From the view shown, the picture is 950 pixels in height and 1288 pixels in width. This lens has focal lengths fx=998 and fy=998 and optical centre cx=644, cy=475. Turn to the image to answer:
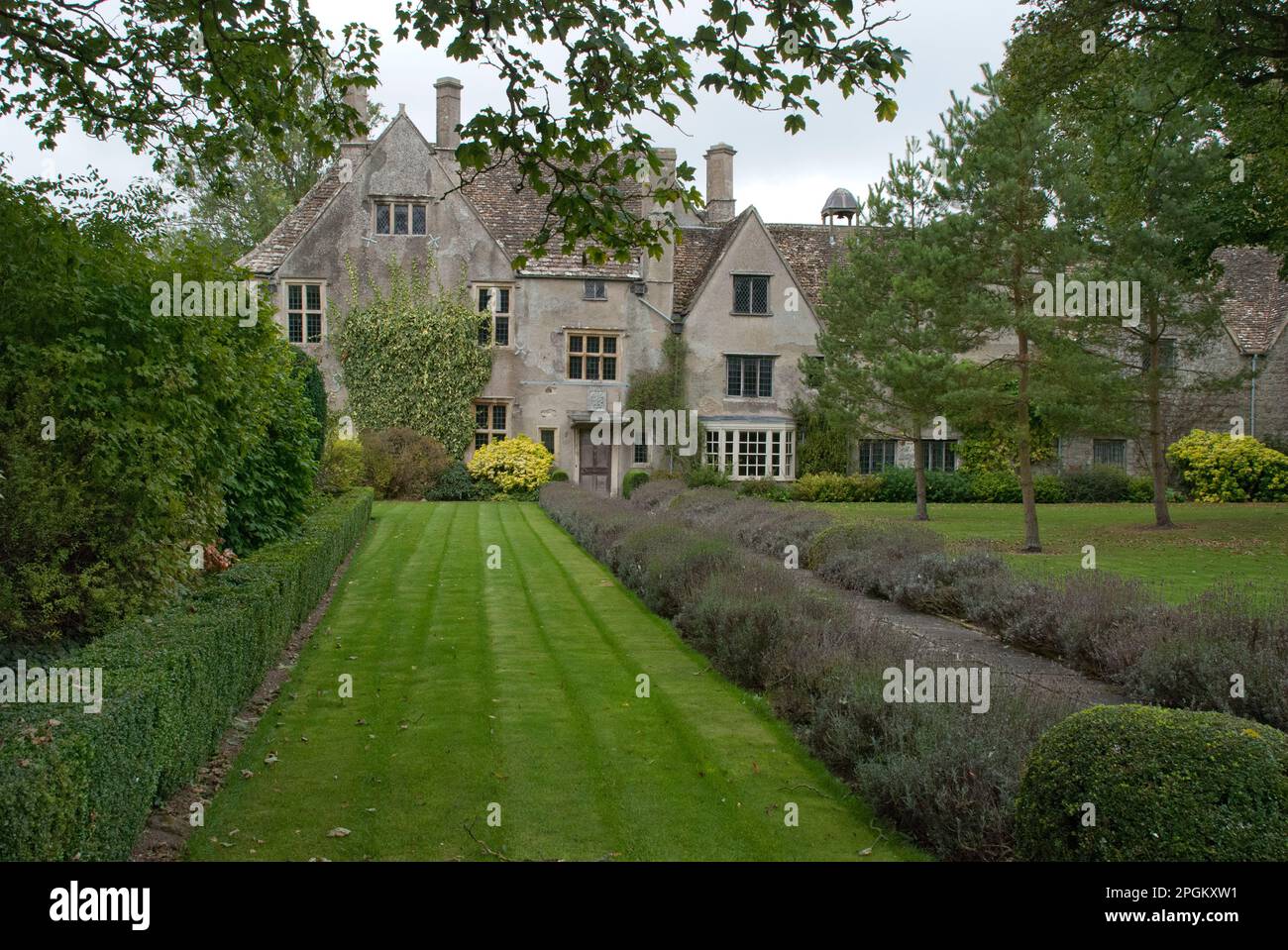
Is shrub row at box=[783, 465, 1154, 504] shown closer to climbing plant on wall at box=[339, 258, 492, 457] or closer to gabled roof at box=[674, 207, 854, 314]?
gabled roof at box=[674, 207, 854, 314]

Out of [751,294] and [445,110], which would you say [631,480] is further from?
[445,110]

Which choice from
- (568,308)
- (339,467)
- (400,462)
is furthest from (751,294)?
(339,467)

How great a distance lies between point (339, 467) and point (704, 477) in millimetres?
12310

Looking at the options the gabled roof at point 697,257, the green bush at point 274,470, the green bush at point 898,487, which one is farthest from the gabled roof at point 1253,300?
the green bush at point 274,470

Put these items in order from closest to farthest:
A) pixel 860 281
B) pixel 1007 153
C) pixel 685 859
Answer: pixel 685 859 < pixel 1007 153 < pixel 860 281

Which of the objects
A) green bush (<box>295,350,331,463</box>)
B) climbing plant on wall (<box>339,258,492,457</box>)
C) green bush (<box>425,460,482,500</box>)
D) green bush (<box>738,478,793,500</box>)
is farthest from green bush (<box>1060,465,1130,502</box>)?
green bush (<box>295,350,331,463</box>)

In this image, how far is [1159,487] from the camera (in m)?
23.7

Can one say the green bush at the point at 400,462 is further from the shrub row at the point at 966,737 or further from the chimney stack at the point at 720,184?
the shrub row at the point at 966,737

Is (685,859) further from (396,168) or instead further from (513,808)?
(396,168)

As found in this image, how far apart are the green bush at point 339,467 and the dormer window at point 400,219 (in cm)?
994

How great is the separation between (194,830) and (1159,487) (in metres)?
23.4

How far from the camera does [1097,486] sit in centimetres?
3494

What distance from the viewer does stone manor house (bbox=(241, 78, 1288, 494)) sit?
32.1 meters
